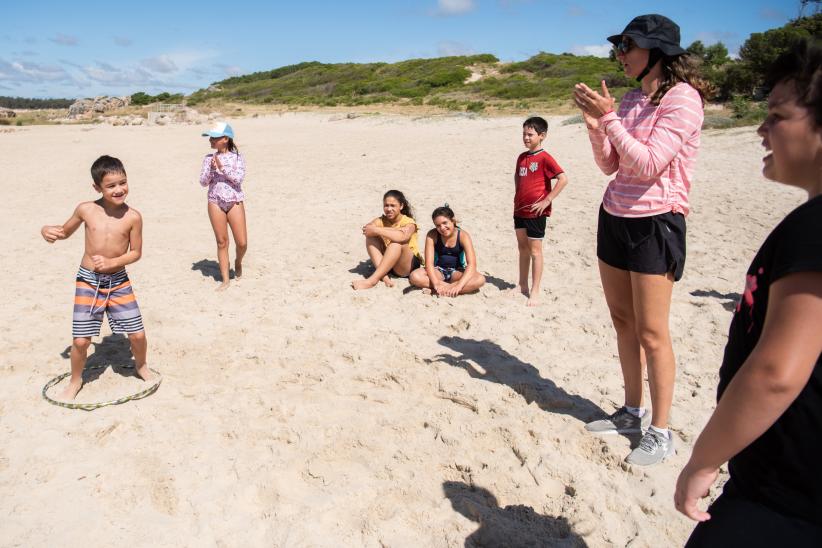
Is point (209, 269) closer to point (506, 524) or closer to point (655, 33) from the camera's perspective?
point (506, 524)

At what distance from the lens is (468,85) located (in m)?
38.8

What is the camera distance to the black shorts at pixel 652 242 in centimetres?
271

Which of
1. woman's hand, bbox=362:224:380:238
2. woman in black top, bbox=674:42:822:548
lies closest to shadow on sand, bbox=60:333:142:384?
woman's hand, bbox=362:224:380:238

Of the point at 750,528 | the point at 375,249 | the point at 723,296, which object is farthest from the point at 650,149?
the point at 375,249

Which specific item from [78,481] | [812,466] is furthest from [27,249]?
[812,466]

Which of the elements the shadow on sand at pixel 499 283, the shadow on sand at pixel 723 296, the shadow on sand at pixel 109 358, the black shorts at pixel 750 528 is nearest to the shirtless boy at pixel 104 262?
the shadow on sand at pixel 109 358

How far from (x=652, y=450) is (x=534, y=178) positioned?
9.13ft

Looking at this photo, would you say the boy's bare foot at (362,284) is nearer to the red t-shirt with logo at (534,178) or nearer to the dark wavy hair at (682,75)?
the red t-shirt with logo at (534,178)

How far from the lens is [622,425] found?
3314mm

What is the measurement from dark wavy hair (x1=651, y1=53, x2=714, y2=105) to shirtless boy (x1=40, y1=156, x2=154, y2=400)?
2.97 metres

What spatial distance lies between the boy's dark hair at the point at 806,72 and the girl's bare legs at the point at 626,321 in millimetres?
1711

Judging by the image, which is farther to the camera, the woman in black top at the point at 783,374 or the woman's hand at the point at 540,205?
the woman's hand at the point at 540,205

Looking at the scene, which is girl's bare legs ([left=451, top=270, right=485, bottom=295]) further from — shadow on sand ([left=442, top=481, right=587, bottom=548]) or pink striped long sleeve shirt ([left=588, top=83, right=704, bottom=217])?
shadow on sand ([left=442, top=481, right=587, bottom=548])

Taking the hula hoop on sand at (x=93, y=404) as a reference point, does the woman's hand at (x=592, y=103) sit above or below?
above
